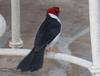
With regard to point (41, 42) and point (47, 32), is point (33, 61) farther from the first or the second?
point (47, 32)

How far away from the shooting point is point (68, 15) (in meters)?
6.18

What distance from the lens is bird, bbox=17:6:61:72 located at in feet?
10.2

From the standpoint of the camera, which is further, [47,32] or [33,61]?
[47,32]

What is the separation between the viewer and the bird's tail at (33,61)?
3104mm

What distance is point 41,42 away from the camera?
3.21 m

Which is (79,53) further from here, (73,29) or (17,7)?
(17,7)

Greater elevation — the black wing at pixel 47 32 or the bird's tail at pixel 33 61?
the black wing at pixel 47 32

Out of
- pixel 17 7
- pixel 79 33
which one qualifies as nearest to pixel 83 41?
pixel 79 33

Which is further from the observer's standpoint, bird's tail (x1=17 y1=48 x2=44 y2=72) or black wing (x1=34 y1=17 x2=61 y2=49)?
black wing (x1=34 y1=17 x2=61 y2=49)

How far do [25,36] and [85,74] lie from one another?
4.69 ft

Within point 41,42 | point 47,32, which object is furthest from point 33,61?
point 47,32

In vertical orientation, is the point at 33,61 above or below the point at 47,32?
below

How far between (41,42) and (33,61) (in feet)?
0.58

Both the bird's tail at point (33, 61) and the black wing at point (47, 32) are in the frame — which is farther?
the black wing at point (47, 32)
